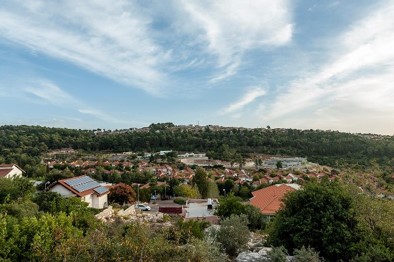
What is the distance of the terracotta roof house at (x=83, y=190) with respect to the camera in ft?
89.0

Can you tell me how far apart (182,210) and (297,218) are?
19.8 meters

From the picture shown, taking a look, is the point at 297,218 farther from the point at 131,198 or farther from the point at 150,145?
the point at 150,145

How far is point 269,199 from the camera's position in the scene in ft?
97.6

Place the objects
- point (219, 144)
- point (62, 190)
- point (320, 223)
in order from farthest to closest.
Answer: point (219, 144), point (62, 190), point (320, 223)

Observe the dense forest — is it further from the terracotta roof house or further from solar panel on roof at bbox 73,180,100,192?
the terracotta roof house

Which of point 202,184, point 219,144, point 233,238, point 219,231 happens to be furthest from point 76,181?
point 219,144

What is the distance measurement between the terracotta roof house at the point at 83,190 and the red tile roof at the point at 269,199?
12.1 m

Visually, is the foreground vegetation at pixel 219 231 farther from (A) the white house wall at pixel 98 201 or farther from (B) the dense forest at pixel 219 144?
(B) the dense forest at pixel 219 144

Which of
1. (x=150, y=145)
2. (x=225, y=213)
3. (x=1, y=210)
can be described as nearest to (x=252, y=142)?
(x=150, y=145)

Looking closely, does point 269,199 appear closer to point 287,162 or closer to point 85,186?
point 85,186

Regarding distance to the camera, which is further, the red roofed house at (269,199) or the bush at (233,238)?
the red roofed house at (269,199)

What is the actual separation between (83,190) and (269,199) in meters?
14.3

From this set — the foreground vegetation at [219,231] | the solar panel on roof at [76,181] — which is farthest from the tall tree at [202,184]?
the foreground vegetation at [219,231]

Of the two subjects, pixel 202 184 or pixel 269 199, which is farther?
pixel 202 184
